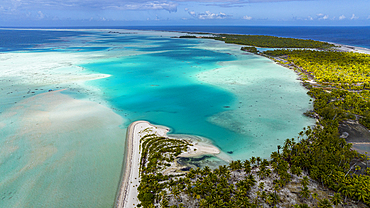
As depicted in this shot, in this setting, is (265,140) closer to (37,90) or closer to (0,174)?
(0,174)

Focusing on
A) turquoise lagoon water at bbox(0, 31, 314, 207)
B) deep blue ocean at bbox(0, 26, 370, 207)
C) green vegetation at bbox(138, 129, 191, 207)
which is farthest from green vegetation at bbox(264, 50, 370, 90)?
green vegetation at bbox(138, 129, 191, 207)

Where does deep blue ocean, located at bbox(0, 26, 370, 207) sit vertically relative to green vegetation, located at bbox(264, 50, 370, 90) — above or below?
below

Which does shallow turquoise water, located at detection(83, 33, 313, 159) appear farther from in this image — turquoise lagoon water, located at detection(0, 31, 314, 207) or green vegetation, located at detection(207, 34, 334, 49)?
green vegetation, located at detection(207, 34, 334, 49)

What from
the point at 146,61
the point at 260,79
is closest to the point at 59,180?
the point at 260,79

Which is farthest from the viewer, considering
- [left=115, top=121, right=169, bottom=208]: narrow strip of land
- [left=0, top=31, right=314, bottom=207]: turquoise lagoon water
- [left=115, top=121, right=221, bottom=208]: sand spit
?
[left=0, top=31, right=314, bottom=207]: turquoise lagoon water

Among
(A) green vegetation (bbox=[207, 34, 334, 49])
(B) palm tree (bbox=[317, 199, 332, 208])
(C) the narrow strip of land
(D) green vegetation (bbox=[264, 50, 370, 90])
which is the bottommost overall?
(C) the narrow strip of land

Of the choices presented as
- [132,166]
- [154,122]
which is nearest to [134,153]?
[132,166]
